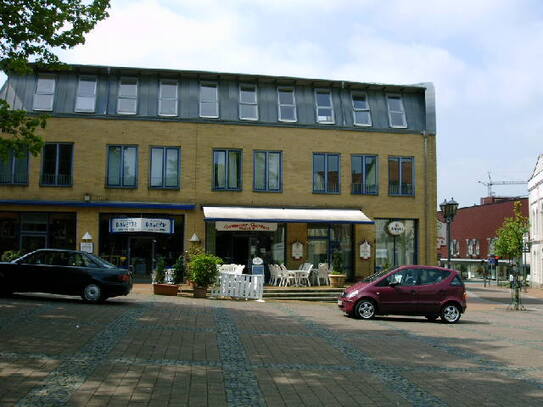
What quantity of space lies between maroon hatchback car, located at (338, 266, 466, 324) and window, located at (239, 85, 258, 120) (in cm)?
1401

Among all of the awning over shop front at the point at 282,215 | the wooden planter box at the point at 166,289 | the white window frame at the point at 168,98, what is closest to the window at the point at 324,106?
the awning over shop front at the point at 282,215

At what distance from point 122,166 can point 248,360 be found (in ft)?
66.6

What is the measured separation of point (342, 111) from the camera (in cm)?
3069

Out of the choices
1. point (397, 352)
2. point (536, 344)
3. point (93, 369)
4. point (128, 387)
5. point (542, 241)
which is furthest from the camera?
point (542, 241)

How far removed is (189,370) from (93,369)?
49.0 inches

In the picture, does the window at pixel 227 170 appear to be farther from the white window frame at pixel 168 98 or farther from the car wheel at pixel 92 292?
the car wheel at pixel 92 292

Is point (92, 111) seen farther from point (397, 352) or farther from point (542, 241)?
point (542, 241)

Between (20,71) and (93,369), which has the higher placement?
(20,71)

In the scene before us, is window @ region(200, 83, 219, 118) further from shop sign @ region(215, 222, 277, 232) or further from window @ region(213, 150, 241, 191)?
shop sign @ region(215, 222, 277, 232)

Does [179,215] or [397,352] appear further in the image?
[179,215]

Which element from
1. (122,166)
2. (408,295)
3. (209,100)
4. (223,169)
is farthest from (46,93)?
(408,295)

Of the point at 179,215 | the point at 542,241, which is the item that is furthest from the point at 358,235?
the point at 542,241

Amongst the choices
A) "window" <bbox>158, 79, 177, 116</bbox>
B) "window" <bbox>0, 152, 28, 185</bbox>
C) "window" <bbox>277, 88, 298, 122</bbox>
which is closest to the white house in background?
"window" <bbox>277, 88, 298, 122</bbox>

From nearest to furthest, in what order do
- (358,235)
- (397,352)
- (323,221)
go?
(397,352) < (323,221) < (358,235)
